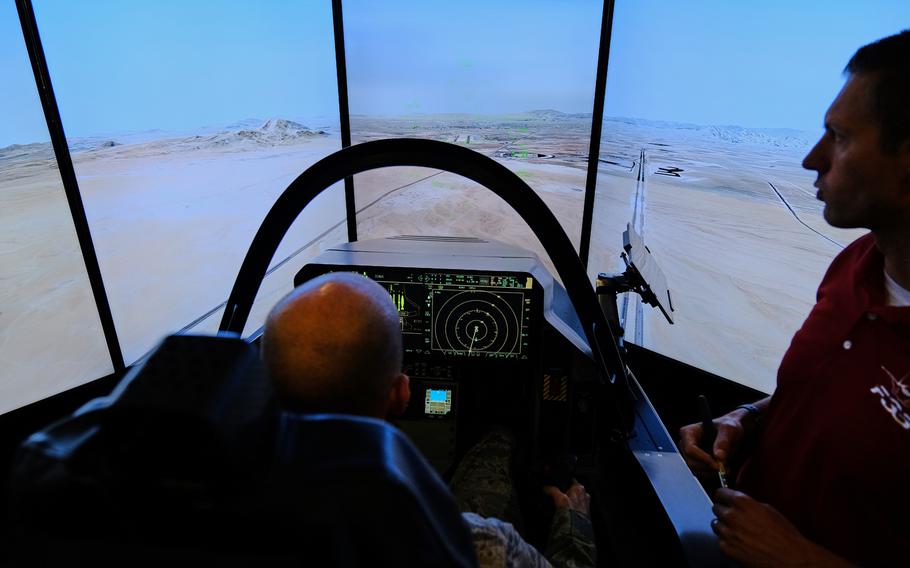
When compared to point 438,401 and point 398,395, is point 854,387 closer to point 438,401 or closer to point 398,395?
point 398,395

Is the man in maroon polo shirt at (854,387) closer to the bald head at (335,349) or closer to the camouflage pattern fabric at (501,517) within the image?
the camouflage pattern fabric at (501,517)

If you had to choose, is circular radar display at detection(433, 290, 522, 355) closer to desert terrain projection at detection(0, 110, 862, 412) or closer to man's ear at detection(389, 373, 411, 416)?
man's ear at detection(389, 373, 411, 416)

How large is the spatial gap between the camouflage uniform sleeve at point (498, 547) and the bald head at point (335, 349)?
23cm

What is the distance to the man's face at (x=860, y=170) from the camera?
0.87m

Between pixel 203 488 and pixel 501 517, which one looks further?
pixel 501 517

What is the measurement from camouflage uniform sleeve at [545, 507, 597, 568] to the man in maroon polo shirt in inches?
10.0

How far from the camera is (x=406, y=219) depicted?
398 cm

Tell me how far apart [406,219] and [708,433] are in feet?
10.2

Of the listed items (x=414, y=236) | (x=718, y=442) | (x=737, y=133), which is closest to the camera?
(x=718, y=442)

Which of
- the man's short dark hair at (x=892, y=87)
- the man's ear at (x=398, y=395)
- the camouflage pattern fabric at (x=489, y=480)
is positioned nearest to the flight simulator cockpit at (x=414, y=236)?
the camouflage pattern fabric at (x=489, y=480)

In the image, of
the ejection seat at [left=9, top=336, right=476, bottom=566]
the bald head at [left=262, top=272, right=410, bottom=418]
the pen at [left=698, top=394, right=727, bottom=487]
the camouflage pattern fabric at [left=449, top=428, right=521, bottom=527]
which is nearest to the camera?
the ejection seat at [left=9, top=336, right=476, bottom=566]

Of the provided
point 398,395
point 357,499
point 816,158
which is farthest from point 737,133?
point 357,499

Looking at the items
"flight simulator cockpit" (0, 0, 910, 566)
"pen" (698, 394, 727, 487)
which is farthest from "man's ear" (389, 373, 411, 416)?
"pen" (698, 394, 727, 487)

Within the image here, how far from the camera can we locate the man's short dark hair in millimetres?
855
